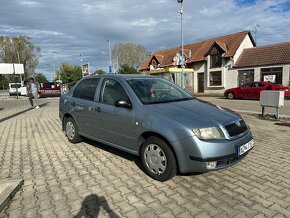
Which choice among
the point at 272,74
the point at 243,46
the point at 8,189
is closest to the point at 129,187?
the point at 8,189

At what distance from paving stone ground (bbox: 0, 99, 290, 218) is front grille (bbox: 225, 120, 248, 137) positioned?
76 centimetres

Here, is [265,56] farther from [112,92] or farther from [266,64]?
[112,92]

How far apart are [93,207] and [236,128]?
230 cm

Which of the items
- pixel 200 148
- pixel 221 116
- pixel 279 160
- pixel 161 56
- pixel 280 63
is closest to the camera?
pixel 200 148

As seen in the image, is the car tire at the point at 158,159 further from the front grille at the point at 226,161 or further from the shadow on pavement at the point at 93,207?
the shadow on pavement at the point at 93,207

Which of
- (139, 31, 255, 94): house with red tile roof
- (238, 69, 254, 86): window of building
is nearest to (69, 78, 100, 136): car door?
(139, 31, 255, 94): house with red tile roof

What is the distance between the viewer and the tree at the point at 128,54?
5544cm

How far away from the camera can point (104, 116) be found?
4715 mm

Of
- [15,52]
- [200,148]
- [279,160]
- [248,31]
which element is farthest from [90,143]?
[15,52]

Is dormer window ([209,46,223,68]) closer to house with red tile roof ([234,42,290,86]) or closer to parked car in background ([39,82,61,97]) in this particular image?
house with red tile roof ([234,42,290,86])

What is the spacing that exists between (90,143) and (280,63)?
23138 millimetres

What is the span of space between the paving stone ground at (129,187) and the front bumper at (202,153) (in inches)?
15.0

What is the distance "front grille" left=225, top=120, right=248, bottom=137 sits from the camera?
3598 mm

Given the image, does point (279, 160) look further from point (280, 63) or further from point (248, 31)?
point (248, 31)
